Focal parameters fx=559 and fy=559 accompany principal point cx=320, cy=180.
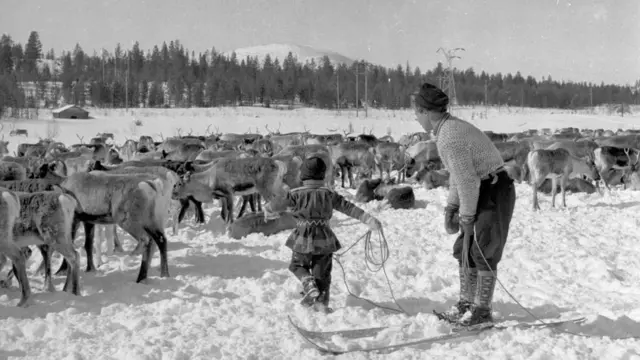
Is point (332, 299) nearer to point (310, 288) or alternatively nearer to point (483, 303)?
point (310, 288)

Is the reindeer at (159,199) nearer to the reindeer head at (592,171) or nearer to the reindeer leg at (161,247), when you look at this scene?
the reindeer leg at (161,247)

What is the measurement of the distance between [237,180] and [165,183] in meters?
3.62

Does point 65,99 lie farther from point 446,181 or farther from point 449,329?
point 449,329

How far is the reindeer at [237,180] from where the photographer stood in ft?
38.0

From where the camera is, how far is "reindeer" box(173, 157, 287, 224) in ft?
38.0

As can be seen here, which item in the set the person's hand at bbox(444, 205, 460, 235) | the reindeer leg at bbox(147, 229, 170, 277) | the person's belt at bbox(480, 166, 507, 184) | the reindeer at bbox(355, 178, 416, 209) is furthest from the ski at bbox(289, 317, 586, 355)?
the reindeer at bbox(355, 178, 416, 209)

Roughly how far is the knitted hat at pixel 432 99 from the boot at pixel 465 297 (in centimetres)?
142

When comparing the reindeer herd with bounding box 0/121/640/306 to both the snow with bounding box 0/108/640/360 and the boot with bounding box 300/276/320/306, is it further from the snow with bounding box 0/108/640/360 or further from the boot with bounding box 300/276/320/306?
A: the boot with bounding box 300/276/320/306

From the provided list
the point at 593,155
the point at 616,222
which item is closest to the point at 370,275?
the point at 616,222

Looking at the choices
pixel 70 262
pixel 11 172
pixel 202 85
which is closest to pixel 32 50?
pixel 202 85

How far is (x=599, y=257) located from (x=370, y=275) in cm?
324

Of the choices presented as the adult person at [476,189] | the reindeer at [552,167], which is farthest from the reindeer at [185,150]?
the adult person at [476,189]

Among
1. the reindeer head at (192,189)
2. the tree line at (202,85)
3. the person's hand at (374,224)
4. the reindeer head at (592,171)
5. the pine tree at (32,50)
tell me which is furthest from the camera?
the pine tree at (32,50)

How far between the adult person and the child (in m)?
0.97
